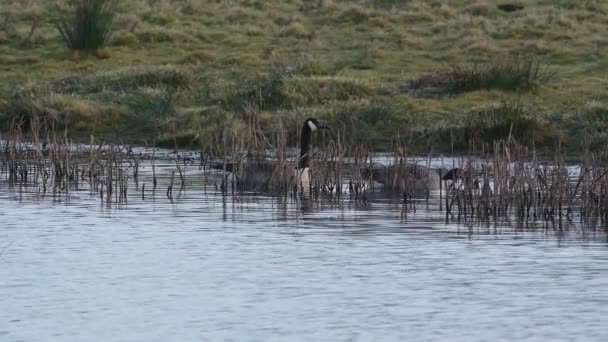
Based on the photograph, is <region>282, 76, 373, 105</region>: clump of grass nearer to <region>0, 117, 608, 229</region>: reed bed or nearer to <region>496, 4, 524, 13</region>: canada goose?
<region>0, 117, 608, 229</region>: reed bed

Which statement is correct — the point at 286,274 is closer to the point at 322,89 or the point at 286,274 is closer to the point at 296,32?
the point at 322,89

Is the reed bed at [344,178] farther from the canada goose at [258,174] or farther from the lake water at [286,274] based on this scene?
the lake water at [286,274]

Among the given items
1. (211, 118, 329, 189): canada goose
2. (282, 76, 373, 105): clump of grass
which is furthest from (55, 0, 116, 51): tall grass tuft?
(211, 118, 329, 189): canada goose

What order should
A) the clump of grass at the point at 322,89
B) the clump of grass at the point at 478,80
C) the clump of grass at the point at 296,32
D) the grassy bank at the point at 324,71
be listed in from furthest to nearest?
the clump of grass at the point at 296,32, the clump of grass at the point at 478,80, the clump of grass at the point at 322,89, the grassy bank at the point at 324,71

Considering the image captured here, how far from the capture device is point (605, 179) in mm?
14227

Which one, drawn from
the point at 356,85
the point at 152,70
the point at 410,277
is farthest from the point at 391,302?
the point at 152,70

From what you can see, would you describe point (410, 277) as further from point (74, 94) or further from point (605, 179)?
point (74, 94)

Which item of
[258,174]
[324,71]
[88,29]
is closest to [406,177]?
[258,174]

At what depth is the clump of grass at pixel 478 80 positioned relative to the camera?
941 inches

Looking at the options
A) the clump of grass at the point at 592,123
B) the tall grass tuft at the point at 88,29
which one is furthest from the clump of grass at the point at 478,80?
the tall grass tuft at the point at 88,29

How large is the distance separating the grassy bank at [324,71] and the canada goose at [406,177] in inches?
32.5

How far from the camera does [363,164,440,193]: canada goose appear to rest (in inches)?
643

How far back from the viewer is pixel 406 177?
16203mm

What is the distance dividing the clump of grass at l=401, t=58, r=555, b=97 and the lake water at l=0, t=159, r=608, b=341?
8.52 metres
